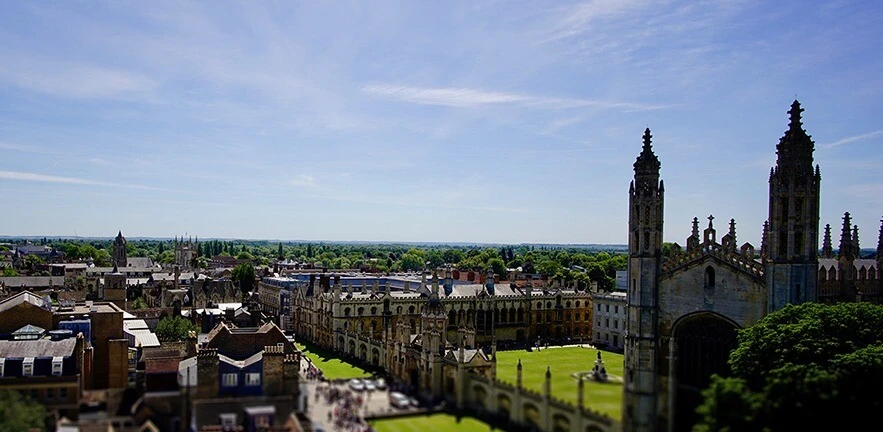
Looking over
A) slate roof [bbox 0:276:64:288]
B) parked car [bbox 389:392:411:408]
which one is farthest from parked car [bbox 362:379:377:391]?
slate roof [bbox 0:276:64:288]

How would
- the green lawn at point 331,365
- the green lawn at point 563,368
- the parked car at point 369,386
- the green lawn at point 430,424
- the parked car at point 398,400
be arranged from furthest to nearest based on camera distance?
the green lawn at point 331,365 → the parked car at point 369,386 → the parked car at point 398,400 → the green lawn at point 430,424 → the green lawn at point 563,368

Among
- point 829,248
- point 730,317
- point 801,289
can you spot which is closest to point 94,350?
point 730,317

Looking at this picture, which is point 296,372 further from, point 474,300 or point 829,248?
point 829,248

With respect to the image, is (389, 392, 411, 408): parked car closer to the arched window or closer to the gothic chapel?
the gothic chapel

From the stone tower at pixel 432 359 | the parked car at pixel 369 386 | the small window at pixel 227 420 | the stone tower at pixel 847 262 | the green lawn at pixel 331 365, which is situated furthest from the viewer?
the stone tower at pixel 847 262

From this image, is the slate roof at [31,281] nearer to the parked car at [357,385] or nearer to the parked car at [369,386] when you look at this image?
the parked car at [369,386]

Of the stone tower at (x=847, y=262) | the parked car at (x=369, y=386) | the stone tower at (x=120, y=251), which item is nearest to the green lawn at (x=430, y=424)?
the parked car at (x=369, y=386)

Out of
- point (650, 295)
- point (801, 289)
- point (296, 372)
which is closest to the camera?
point (296, 372)
